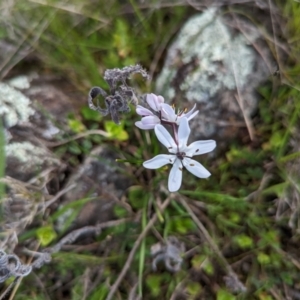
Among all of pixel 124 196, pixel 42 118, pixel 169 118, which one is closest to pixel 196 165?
pixel 169 118

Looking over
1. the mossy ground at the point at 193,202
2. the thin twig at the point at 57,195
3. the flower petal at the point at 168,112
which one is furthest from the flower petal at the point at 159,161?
the thin twig at the point at 57,195

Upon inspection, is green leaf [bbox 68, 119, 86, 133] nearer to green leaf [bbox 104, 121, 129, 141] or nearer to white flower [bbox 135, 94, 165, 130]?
green leaf [bbox 104, 121, 129, 141]

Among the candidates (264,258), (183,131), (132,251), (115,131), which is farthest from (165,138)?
(264,258)

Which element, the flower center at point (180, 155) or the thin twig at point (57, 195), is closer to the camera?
the flower center at point (180, 155)

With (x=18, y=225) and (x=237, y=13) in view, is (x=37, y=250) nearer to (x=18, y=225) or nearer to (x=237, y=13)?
(x=18, y=225)

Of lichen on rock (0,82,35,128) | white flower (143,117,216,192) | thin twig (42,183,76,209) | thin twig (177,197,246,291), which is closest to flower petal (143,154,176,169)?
white flower (143,117,216,192)

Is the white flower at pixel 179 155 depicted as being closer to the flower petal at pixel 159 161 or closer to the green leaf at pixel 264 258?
the flower petal at pixel 159 161
